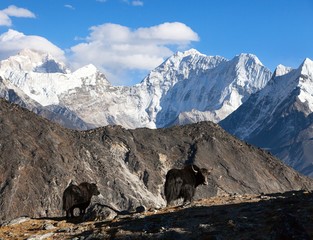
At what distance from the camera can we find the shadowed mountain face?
95.2 metres

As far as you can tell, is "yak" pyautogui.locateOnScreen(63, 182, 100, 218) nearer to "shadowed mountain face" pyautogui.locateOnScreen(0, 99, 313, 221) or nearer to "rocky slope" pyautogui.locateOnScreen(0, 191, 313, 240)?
"rocky slope" pyautogui.locateOnScreen(0, 191, 313, 240)

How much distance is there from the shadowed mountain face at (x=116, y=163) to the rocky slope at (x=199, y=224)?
2645 inches

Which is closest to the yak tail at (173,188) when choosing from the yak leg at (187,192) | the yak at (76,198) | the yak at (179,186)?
the yak at (179,186)

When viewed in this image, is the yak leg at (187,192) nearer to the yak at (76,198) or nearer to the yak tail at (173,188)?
the yak tail at (173,188)

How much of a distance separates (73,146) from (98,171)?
32.8 ft

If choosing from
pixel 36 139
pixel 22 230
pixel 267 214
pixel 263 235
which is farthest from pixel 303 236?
pixel 36 139

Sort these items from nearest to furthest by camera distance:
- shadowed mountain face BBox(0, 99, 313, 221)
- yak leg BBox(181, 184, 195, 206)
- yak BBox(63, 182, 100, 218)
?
yak leg BBox(181, 184, 195, 206)
yak BBox(63, 182, 100, 218)
shadowed mountain face BBox(0, 99, 313, 221)

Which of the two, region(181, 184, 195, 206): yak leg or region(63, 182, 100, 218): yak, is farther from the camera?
region(63, 182, 100, 218): yak

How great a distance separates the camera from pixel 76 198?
25.6 metres

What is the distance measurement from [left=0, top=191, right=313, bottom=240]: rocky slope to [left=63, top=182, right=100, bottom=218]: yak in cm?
192

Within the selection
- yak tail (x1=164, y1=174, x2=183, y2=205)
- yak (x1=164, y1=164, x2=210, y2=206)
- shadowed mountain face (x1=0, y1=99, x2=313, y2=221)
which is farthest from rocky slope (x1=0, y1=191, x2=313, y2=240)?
shadowed mountain face (x1=0, y1=99, x2=313, y2=221)

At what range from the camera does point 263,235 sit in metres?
16.2

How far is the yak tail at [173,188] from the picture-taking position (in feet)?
82.9

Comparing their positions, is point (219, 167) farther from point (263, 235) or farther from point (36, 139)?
point (263, 235)
